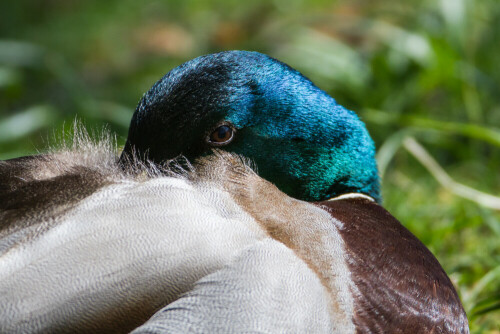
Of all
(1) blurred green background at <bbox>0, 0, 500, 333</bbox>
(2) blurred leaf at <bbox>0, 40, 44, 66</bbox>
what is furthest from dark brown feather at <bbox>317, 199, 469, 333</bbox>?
(2) blurred leaf at <bbox>0, 40, 44, 66</bbox>

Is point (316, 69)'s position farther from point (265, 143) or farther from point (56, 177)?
point (56, 177)

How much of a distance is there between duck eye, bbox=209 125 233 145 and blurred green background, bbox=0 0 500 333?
0.95 metres

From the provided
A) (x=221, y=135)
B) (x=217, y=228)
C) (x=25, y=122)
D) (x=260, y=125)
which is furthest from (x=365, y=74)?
(x=217, y=228)

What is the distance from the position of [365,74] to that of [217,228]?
9.40ft

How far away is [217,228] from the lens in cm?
145

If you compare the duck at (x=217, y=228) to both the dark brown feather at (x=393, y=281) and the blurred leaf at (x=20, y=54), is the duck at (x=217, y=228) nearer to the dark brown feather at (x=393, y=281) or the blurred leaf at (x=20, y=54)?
the dark brown feather at (x=393, y=281)

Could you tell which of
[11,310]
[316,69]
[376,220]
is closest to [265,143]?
[376,220]

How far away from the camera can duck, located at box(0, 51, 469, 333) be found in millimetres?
1360

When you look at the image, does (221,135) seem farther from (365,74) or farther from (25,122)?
(365,74)

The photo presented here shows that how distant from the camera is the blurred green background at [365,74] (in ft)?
9.32

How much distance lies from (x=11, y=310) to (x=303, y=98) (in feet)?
3.36

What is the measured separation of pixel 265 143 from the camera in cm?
197

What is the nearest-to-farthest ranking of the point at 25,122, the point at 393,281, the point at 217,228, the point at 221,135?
1. the point at 217,228
2. the point at 393,281
3. the point at 221,135
4. the point at 25,122

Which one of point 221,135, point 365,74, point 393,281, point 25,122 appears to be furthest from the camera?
point 365,74
